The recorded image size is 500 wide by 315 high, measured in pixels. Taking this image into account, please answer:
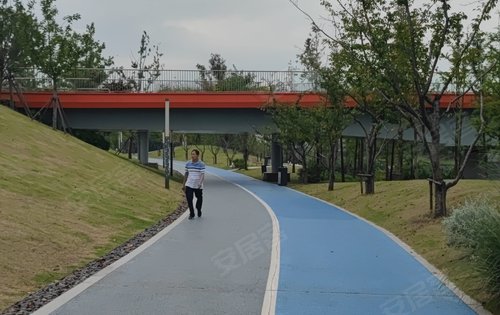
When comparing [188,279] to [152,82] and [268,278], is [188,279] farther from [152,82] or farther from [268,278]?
[152,82]

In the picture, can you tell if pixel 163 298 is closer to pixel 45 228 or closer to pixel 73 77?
pixel 45 228

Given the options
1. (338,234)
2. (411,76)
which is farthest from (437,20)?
(338,234)

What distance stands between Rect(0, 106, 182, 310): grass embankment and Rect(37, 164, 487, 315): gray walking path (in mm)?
795

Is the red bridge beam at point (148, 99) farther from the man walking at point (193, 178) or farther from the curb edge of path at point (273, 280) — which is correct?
the curb edge of path at point (273, 280)

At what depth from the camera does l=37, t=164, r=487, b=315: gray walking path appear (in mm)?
6957

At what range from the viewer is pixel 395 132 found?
1294 inches

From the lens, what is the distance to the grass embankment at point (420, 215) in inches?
315

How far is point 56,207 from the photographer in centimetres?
1304

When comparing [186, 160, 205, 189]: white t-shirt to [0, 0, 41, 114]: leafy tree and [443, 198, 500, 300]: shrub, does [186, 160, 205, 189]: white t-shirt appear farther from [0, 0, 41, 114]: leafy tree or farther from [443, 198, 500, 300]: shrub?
[0, 0, 41, 114]: leafy tree

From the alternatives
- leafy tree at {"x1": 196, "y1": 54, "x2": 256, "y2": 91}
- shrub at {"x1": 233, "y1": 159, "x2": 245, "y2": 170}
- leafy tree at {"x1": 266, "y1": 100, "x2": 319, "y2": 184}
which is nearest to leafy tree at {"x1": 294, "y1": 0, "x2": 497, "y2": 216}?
leafy tree at {"x1": 266, "y1": 100, "x2": 319, "y2": 184}

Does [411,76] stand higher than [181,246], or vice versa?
[411,76]

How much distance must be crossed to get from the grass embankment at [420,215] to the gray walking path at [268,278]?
0.28m

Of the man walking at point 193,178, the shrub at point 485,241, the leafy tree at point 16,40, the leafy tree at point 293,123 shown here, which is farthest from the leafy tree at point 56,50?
the shrub at point 485,241

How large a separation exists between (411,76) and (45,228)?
916 cm
